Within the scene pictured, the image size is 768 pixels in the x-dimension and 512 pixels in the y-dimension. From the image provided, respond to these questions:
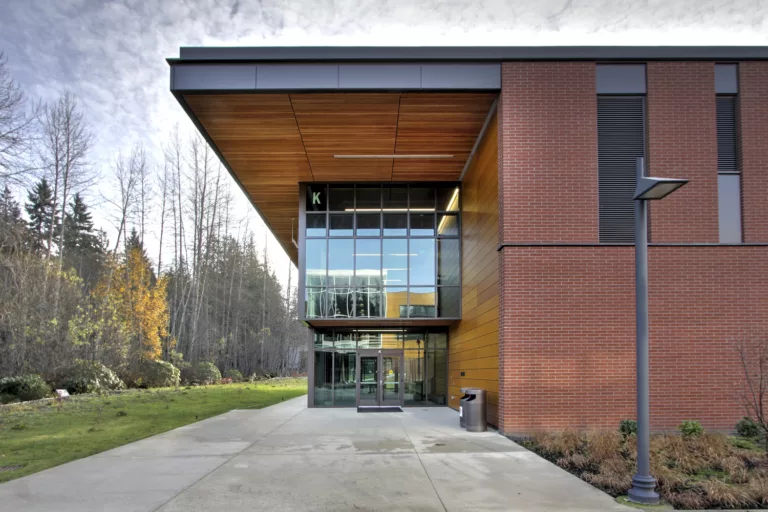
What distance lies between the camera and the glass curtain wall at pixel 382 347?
21.4m

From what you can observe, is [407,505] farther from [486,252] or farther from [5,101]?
[5,101]

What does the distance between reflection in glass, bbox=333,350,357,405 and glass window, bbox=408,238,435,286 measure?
404cm

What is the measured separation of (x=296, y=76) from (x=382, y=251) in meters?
8.57

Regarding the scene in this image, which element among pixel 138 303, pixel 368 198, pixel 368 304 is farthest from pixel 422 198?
pixel 138 303

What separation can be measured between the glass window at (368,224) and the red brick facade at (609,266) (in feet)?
26.8

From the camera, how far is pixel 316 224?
2061 centimetres

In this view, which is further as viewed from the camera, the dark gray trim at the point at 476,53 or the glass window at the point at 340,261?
the glass window at the point at 340,261

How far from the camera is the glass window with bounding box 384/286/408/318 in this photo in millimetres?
19938

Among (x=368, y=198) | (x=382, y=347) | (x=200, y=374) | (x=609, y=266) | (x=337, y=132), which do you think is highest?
(x=337, y=132)

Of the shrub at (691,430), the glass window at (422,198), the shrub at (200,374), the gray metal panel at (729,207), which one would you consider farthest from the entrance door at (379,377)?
the shrub at (200,374)

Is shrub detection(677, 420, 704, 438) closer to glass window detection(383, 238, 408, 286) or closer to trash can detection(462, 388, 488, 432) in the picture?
trash can detection(462, 388, 488, 432)

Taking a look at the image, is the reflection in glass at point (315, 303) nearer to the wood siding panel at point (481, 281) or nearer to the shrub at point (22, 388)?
the wood siding panel at point (481, 281)

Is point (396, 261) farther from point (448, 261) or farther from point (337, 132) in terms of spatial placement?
point (337, 132)

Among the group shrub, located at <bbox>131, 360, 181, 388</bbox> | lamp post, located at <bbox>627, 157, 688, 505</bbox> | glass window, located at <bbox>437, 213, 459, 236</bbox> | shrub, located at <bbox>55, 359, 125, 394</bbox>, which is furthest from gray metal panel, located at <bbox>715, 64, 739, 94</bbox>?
shrub, located at <bbox>131, 360, 181, 388</bbox>
